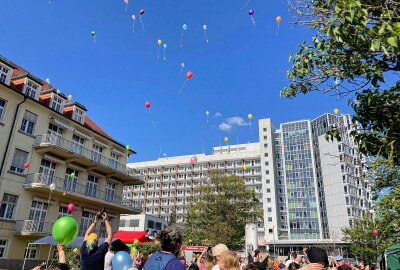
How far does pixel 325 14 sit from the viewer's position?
6129 millimetres

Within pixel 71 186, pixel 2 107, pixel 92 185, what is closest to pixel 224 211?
pixel 92 185

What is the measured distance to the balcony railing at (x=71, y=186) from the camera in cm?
2280

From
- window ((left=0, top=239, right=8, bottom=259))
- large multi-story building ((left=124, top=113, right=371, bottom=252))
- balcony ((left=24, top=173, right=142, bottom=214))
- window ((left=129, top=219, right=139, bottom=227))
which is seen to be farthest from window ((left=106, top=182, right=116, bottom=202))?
large multi-story building ((left=124, top=113, right=371, bottom=252))

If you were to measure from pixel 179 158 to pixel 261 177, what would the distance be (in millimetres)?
26616

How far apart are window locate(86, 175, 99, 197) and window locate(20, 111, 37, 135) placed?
7.04 m

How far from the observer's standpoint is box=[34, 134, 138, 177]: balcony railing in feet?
78.0

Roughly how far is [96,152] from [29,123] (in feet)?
23.5

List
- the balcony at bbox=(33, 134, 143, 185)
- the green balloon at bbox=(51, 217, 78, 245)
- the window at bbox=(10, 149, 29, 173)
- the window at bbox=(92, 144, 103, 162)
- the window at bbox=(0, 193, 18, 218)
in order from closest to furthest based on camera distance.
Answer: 1. the green balloon at bbox=(51, 217, 78, 245)
2. the window at bbox=(0, 193, 18, 218)
3. the window at bbox=(10, 149, 29, 173)
4. the balcony at bbox=(33, 134, 143, 185)
5. the window at bbox=(92, 144, 103, 162)

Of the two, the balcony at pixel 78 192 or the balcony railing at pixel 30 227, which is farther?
the balcony at pixel 78 192

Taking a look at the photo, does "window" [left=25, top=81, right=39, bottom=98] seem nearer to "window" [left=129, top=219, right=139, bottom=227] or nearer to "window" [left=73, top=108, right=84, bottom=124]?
"window" [left=73, top=108, right=84, bottom=124]

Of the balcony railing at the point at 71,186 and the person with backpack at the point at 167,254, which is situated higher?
the balcony railing at the point at 71,186

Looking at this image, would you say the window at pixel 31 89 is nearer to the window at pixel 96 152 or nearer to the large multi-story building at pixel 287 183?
the window at pixel 96 152

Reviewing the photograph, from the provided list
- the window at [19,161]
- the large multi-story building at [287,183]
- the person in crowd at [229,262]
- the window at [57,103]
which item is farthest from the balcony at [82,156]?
the large multi-story building at [287,183]

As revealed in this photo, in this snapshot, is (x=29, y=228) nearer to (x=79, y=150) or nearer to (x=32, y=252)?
(x=32, y=252)
